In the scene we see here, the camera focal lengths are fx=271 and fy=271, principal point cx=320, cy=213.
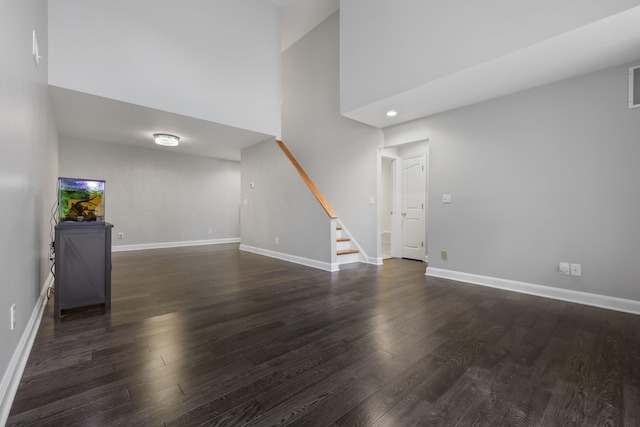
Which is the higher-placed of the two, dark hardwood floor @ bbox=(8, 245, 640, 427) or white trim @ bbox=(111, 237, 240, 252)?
white trim @ bbox=(111, 237, 240, 252)

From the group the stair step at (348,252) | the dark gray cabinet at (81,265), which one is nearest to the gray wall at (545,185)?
the stair step at (348,252)

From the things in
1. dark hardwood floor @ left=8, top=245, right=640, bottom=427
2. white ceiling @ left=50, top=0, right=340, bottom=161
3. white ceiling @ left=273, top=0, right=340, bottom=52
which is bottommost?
dark hardwood floor @ left=8, top=245, right=640, bottom=427

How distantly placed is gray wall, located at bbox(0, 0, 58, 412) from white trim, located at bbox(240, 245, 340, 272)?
3.33 metres

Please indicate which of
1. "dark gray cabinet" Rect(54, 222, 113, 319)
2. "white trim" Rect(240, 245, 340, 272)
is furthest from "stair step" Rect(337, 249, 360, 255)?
"dark gray cabinet" Rect(54, 222, 113, 319)

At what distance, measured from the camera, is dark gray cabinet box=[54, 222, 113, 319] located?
2.49 meters

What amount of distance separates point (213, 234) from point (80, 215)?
527 centimetres

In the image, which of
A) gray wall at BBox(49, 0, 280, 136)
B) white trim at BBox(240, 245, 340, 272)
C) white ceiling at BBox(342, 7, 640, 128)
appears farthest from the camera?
white trim at BBox(240, 245, 340, 272)

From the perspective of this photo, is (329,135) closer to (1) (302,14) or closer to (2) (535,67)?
(1) (302,14)

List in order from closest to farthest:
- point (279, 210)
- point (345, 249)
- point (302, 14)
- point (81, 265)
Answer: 1. point (81, 265)
2. point (345, 249)
3. point (279, 210)
4. point (302, 14)

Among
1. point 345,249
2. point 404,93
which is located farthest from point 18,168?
point 345,249

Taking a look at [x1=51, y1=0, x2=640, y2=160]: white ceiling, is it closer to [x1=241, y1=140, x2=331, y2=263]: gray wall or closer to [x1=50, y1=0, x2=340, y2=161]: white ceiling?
[x1=50, y1=0, x2=340, y2=161]: white ceiling

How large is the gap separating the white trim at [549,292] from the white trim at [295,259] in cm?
160

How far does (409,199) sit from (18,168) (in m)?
5.42

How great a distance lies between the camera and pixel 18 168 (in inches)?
70.7
